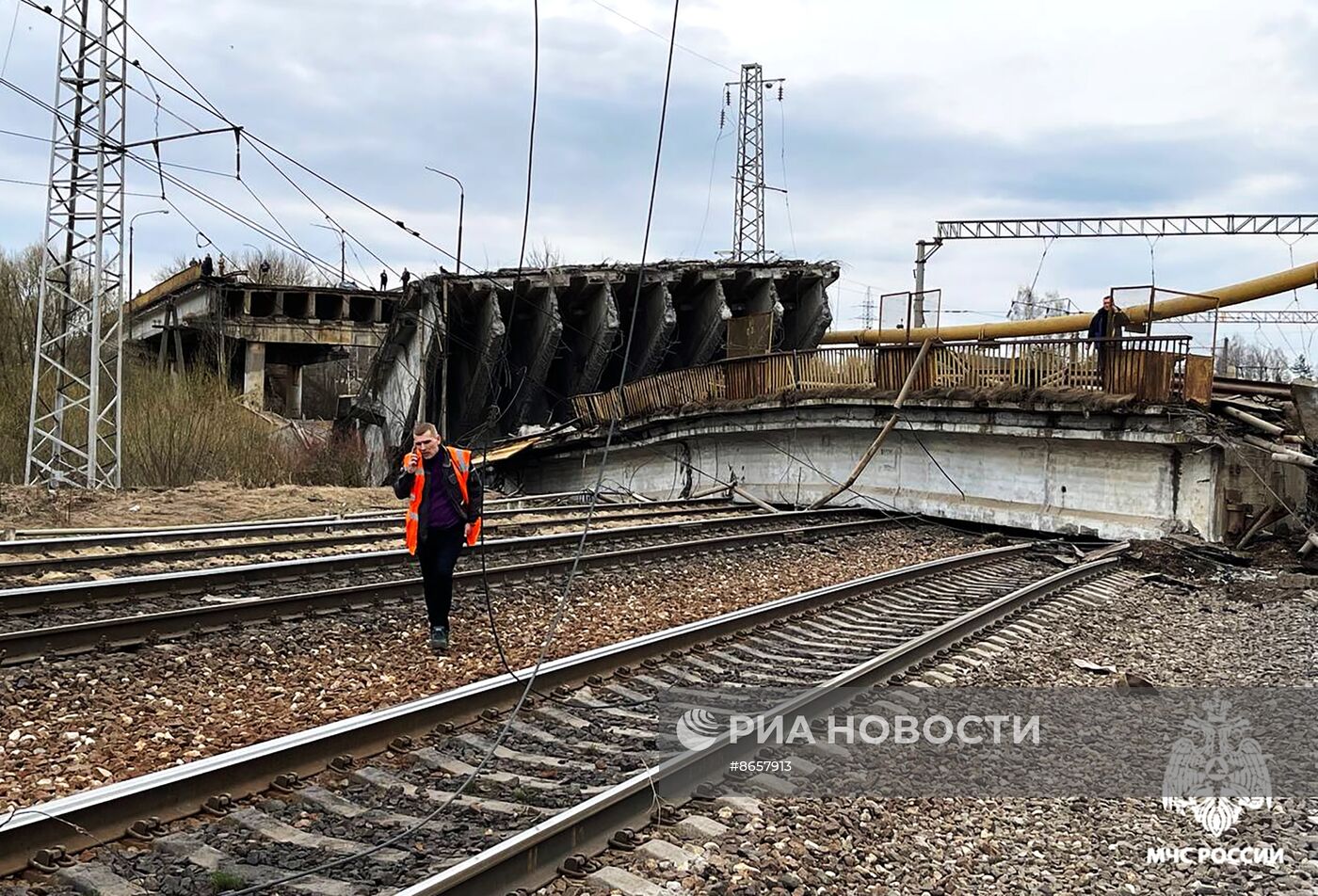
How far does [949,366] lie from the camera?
20.8 metres

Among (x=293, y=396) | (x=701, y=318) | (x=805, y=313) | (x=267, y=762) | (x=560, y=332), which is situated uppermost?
(x=805, y=313)

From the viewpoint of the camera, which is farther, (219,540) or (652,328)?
(652,328)

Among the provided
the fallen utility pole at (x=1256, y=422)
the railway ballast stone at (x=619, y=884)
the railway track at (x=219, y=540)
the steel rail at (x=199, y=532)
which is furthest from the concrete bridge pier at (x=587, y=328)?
the railway ballast stone at (x=619, y=884)

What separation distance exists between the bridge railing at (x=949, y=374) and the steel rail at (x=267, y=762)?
8.39 metres

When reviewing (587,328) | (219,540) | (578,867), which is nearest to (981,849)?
(578,867)

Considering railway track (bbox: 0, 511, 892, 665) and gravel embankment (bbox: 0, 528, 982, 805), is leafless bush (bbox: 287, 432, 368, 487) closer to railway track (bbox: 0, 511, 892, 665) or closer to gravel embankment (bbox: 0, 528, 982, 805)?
railway track (bbox: 0, 511, 892, 665)

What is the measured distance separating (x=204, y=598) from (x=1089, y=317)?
2796cm

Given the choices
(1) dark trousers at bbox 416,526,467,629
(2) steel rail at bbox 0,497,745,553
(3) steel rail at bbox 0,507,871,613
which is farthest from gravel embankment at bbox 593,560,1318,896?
(2) steel rail at bbox 0,497,745,553

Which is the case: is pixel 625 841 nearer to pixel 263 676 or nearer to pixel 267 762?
pixel 267 762

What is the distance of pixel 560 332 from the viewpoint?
28203mm

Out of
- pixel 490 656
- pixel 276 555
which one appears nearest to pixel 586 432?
pixel 276 555

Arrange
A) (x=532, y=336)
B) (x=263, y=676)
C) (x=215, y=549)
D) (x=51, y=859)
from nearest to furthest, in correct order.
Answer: (x=51, y=859)
(x=263, y=676)
(x=215, y=549)
(x=532, y=336)

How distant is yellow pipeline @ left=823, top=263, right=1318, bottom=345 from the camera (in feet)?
86.5

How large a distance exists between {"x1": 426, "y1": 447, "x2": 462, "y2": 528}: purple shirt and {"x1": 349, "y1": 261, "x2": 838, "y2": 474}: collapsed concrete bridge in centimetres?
1656
